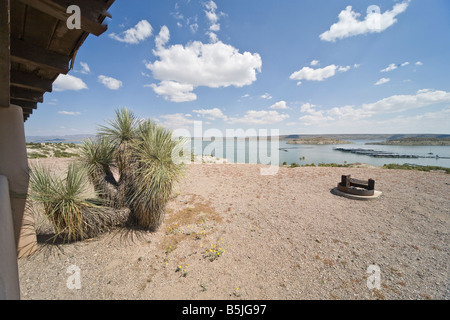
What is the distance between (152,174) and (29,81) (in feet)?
8.28

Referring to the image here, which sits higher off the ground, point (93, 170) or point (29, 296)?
point (93, 170)

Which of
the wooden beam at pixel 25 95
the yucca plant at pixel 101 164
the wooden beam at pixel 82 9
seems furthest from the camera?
the yucca plant at pixel 101 164

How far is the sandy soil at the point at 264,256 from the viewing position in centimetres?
255

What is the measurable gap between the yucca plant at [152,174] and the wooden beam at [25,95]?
197 centimetres

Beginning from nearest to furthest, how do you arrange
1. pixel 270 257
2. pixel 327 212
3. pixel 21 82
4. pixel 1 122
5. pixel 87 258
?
pixel 21 82 < pixel 1 122 < pixel 87 258 < pixel 270 257 < pixel 327 212

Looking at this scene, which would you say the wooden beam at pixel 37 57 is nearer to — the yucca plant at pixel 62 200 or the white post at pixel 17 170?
the white post at pixel 17 170

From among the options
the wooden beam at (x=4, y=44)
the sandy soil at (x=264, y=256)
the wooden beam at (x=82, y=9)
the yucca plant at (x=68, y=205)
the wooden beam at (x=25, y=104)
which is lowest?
the sandy soil at (x=264, y=256)

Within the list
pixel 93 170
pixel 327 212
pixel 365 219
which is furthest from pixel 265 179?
pixel 93 170

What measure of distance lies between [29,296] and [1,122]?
9.61 feet

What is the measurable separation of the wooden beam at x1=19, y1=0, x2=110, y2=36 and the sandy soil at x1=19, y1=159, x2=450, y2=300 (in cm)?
353

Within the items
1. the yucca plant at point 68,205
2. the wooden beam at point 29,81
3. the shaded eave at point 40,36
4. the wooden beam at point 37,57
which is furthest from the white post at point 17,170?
the wooden beam at point 37,57

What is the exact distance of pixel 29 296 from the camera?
230 cm

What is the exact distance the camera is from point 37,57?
1.97m
